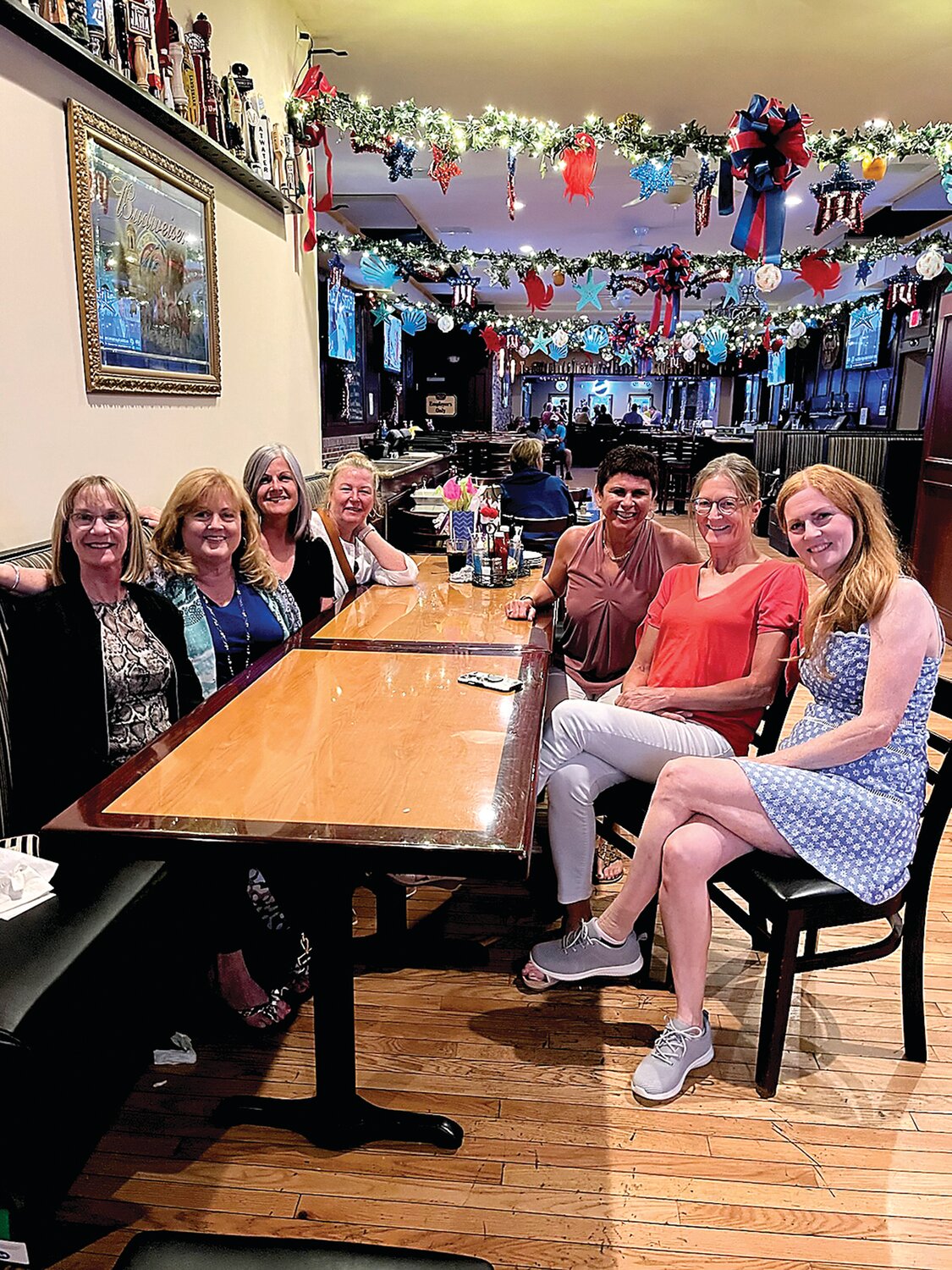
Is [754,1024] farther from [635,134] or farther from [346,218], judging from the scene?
[346,218]

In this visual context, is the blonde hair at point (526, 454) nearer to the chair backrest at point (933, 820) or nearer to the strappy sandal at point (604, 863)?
the strappy sandal at point (604, 863)

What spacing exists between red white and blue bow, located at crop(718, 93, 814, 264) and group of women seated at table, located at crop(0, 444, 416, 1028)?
333 centimetres

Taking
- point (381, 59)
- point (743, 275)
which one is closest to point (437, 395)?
point (743, 275)

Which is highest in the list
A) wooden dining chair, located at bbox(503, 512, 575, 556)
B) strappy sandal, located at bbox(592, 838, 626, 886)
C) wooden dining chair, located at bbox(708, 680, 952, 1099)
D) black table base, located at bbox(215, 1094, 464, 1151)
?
wooden dining chair, located at bbox(503, 512, 575, 556)

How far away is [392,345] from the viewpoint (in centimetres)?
1229

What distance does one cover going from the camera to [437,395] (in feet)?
55.8

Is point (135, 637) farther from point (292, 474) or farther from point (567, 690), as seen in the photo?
point (567, 690)

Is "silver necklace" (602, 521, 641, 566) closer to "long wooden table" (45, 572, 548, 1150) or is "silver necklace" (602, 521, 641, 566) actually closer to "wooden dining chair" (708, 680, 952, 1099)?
"long wooden table" (45, 572, 548, 1150)

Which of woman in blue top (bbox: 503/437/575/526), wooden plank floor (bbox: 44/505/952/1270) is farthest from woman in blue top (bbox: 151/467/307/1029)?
woman in blue top (bbox: 503/437/575/526)

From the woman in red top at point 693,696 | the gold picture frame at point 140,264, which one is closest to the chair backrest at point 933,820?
the woman in red top at point 693,696

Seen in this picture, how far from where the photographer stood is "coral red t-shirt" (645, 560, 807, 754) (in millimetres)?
2395

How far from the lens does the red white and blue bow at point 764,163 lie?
14.3 feet

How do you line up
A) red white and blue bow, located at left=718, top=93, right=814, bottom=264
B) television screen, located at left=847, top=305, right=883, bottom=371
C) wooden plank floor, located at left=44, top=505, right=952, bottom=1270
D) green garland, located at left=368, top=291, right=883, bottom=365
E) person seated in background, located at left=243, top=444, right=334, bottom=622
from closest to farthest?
wooden plank floor, located at left=44, top=505, right=952, bottom=1270, person seated in background, located at left=243, top=444, right=334, bottom=622, red white and blue bow, located at left=718, top=93, right=814, bottom=264, television screen, located at left=847, top=305, right=883, bottom=371, green garland, located at left=368, top=291, right=883, bottom=365

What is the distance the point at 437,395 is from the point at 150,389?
46.6 ft
